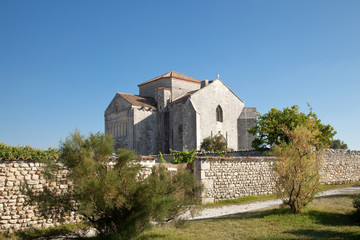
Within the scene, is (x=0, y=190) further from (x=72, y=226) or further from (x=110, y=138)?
(x=110, y=138)

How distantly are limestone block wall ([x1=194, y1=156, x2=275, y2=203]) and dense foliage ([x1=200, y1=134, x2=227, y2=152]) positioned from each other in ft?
42.6

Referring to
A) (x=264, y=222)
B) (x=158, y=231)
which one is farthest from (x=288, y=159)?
(x=158, y=231)

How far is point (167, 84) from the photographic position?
120 feet

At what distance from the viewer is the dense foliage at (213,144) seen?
2964 cm

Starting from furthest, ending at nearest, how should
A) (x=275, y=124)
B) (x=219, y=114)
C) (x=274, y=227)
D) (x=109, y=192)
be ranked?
1. (x=219, y=114)
2. (x=275, y=124)
3. (x=274, y=227)
4. (x=109, y=192)

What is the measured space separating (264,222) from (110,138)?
17.4ft

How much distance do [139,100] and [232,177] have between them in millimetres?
22046

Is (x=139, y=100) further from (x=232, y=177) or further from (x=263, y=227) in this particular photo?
(x=263, y=227)

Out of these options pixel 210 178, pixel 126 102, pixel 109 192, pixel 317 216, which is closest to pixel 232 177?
pixel 210 178

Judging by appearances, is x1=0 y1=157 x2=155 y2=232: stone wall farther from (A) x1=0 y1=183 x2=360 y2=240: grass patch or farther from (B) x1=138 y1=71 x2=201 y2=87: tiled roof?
(B) x1=138 y1=71 x2=201 y2=87: tiled roof

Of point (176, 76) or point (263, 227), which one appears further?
point (176, 76)

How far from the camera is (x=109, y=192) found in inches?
262

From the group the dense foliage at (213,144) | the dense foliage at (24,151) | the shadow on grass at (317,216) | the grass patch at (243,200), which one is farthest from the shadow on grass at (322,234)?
the dense foliage at (213,144)

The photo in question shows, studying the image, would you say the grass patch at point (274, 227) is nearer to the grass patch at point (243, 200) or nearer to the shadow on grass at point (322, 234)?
the shadow on grass at point (322, 234)
